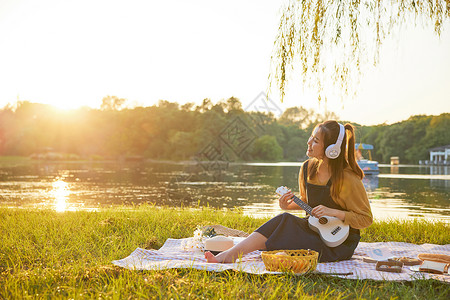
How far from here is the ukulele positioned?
3.62 metres

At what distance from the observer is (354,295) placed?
295 cm

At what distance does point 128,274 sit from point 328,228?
5.42 feet

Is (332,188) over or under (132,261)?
over

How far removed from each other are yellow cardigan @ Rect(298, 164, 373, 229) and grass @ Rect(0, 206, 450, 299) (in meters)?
0.51

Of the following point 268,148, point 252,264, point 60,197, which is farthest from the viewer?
point 268,148

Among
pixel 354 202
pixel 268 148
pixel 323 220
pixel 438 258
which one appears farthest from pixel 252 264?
pixel 268 148

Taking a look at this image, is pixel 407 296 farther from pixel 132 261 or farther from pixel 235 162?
pixel 235 162

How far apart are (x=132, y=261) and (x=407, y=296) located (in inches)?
83.4

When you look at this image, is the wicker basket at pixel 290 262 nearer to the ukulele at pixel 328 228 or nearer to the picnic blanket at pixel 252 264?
the picnic blanket at pixel 252 264

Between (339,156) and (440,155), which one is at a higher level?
(339,156)

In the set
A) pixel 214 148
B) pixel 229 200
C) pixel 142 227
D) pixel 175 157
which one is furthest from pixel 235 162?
pixel 142 227

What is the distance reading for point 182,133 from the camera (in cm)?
6091

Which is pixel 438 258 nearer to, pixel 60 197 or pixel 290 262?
pixel 290 262

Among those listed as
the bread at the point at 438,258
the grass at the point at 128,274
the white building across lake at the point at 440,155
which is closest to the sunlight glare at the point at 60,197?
the grass at the point at 128,274
